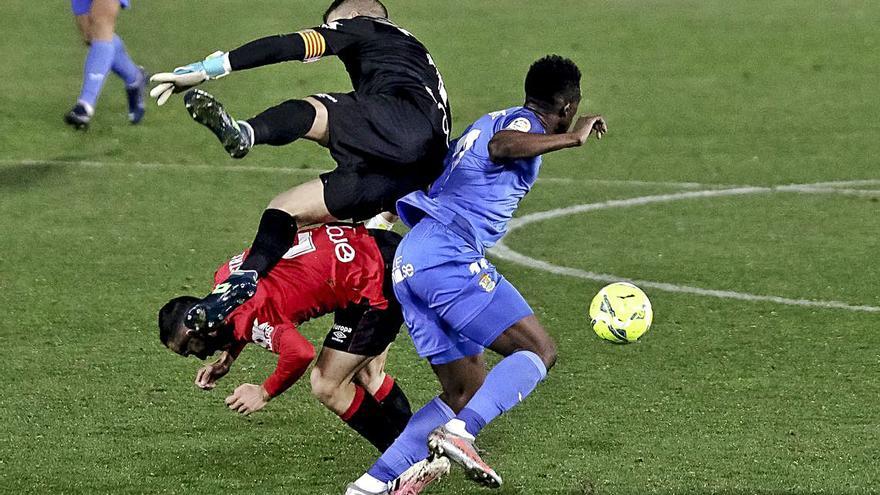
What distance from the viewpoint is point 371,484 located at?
6.30m

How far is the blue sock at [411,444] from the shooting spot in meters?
6.33

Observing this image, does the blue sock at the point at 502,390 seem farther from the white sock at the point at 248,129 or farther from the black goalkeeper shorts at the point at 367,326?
the white sock at the point at 248,129

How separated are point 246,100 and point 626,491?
10.6 m

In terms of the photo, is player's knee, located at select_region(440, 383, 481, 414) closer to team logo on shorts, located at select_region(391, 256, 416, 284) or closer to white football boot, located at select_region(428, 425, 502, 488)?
team logo on shorts, located at select_region(391, 256, 416, 284)

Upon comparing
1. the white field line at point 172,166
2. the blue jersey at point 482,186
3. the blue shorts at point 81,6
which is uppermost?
the blue jersey at point 482,186

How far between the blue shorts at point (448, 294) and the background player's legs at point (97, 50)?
7538 millimetres

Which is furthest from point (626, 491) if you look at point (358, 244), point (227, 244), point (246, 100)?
point (246, 100)

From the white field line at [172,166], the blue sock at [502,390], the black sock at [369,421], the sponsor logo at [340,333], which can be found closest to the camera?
the blue sock at [502,390]

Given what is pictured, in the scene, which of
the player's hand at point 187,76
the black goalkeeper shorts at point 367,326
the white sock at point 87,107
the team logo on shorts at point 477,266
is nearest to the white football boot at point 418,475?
the black goalkeeper shorts at point 367,326

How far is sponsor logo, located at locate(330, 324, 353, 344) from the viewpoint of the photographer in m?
6.57

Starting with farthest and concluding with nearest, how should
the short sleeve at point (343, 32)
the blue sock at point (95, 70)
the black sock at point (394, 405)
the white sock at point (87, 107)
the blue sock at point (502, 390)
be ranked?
the blue sock at point (95, 70)
the white sock at point (87, 107)
the short sleeve at point (343, 32)
the black sock at point (394, 405)
the blue sock at point (502, 390)

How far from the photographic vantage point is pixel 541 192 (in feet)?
42.6

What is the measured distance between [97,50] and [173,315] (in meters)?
7.66

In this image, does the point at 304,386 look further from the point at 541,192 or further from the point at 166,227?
the point at 541,192
